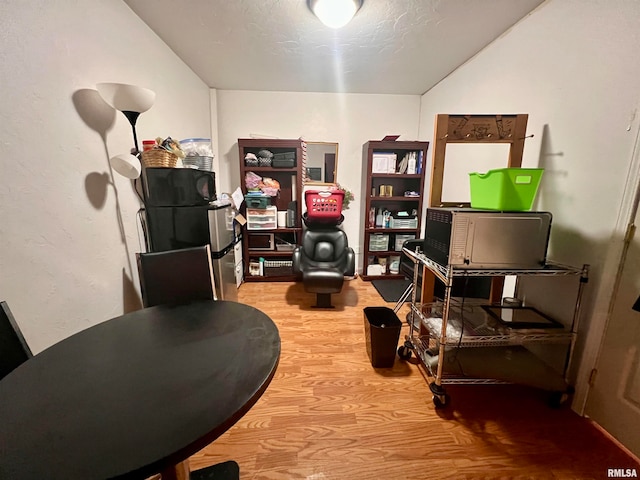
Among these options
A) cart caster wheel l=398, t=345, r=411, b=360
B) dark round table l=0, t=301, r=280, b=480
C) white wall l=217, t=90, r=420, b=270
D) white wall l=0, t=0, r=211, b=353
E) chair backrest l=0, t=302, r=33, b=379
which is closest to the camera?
dark round table l=0, t=301, r=280, b=480

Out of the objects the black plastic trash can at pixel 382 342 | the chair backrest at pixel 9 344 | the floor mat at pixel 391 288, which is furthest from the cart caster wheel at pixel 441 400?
the chair backrest at pixel 9 344

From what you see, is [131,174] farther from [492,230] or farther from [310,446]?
[492,230]

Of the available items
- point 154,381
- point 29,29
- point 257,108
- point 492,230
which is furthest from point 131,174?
point 257,108

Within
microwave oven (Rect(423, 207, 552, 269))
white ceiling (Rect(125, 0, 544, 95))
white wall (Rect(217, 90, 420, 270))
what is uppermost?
white ceiling (Rect(125, 0, 544, 95))

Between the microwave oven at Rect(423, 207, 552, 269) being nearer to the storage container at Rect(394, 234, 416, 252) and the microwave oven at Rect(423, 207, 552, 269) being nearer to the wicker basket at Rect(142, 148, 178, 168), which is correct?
the wicker basket at Rect(142, 148, 178, 168)

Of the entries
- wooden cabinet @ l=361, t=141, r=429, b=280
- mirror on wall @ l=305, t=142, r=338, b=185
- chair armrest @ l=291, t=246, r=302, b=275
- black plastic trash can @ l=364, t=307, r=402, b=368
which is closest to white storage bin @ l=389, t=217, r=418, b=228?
wooden cabinet @ l=361, t=141, r=429, b=280

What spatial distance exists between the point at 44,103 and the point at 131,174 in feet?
1.41

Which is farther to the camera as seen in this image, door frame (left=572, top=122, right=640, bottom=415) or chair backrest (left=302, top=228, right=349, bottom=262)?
chair backrest (left=302, top=228, right=349, bottom=262)

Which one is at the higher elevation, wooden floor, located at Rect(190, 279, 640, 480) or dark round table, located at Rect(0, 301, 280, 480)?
dark round table, located at Rect(0, 301, 280, 480)

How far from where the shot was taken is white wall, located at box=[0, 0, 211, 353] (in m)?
1.05

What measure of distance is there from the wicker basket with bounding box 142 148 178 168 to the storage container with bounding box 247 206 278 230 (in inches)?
Result: 58.4

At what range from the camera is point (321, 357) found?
1932 millimetres

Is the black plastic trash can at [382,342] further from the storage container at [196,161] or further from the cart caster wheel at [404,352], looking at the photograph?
the storage container at [196,161]

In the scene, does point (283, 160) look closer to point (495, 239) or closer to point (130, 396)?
point (495, 239)
